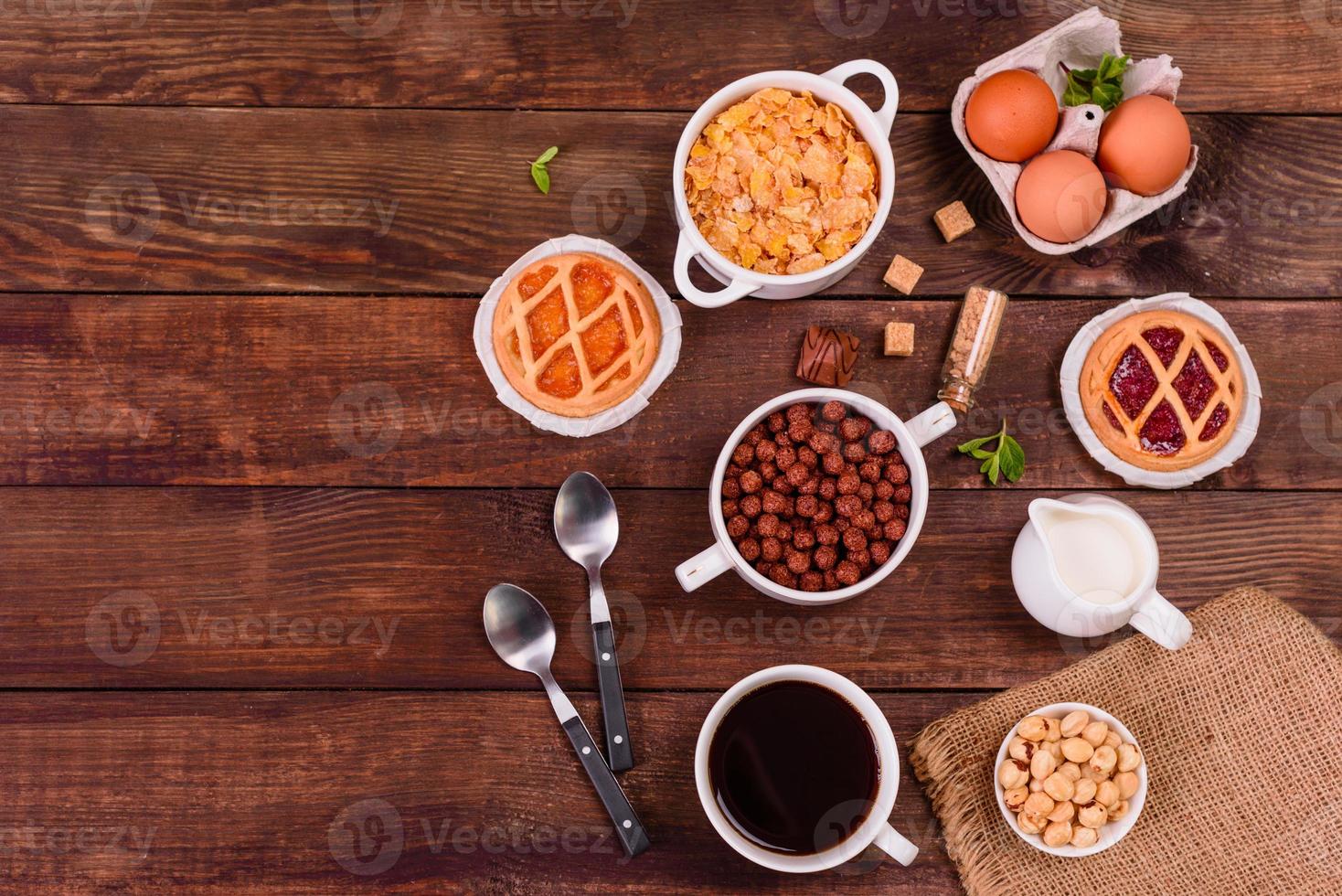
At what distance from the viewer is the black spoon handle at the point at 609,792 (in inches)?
55.4

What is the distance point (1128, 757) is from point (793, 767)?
1.63ft

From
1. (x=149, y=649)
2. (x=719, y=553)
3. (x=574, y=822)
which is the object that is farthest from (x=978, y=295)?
(x=149, y=649)

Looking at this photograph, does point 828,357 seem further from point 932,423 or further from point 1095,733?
point 1095,733

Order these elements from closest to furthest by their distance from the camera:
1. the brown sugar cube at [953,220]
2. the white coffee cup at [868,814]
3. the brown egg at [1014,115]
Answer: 1. the white coffee cup at [868,814]
2. the brown egg at [1014,115]
3. the brown sugar cube at [953,220]

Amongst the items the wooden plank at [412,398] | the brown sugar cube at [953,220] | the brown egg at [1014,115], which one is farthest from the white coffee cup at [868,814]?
the brown egg at [1014,115]

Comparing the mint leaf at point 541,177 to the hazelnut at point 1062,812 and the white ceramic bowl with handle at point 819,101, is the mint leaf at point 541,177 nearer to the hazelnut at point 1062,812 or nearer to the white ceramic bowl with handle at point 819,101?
the white ceramic bowl with handle at point 819,101

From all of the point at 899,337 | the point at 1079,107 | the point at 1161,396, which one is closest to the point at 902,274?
the point at 899,337

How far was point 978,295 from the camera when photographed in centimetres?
147

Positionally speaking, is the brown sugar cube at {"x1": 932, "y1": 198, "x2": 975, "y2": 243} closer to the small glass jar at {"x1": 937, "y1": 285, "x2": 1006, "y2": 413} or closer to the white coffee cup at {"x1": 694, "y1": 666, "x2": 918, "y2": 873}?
the small glass jar at {"x1": 937, "y1": 285, "x2": 1006, "y2": 413}

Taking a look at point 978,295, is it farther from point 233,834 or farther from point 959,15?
point 233,834

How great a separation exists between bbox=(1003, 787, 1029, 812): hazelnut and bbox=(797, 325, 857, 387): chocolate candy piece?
68cm

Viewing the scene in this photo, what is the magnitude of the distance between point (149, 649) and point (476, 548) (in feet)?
1.87

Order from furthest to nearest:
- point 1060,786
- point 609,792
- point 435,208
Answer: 1. point 435,208
2. point 609,792
3. point 1060,786

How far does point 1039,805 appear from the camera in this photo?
131cm
